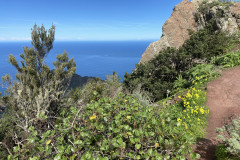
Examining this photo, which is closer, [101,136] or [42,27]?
[101,136]

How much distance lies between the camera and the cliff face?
53.3 feet

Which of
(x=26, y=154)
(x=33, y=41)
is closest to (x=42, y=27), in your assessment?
(x=33, y=41)

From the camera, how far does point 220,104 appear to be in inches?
276

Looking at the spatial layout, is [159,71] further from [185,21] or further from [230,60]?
[185,21]

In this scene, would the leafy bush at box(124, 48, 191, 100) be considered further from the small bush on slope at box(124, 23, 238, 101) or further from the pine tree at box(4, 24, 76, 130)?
the pine tree at box(4, 24, 76, 130)

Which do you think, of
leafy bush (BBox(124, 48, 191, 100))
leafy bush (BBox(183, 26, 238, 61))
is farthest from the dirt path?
leafy bush (BBox(124, 48, 191, 100))

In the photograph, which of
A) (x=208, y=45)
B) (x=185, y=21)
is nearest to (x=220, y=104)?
(x=208, y=45)

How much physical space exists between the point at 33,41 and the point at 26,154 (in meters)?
14.5

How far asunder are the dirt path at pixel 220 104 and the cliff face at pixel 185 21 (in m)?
9.39

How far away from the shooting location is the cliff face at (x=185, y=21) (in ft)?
53.3

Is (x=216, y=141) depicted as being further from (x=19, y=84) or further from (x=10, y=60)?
(x=10, y=60)

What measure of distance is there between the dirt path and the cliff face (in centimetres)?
939

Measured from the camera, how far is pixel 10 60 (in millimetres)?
12805

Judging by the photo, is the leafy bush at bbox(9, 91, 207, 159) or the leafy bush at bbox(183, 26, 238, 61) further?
the leafy bush at bbox(183, 26, 238, 61)
